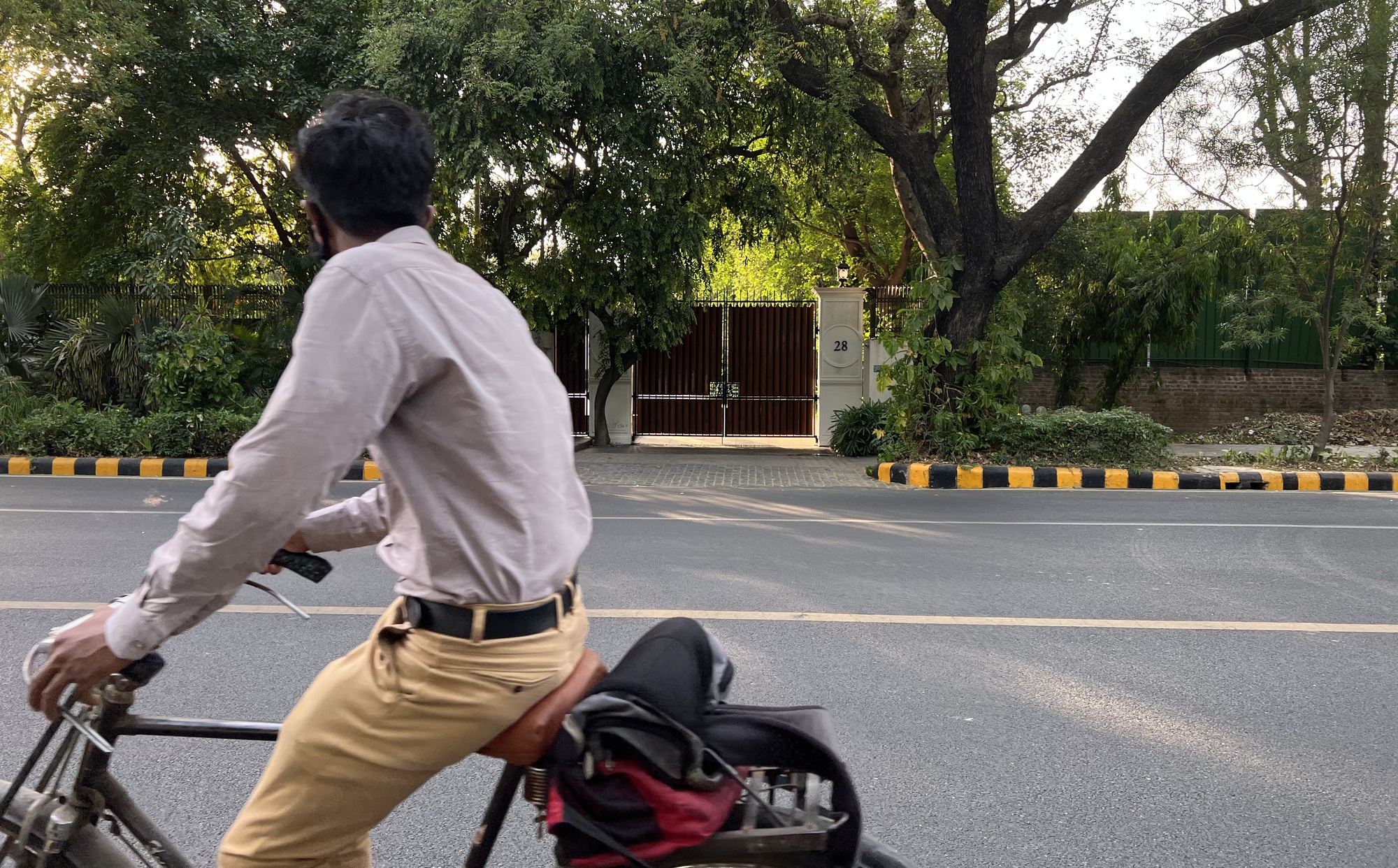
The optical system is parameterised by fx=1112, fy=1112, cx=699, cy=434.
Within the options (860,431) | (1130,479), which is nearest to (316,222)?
(1130,479)

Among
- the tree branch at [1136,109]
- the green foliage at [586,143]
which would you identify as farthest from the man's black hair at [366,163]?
the tree branch at [1136,109]

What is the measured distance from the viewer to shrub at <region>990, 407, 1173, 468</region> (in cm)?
1251

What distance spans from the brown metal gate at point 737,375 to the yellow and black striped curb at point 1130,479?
5.10 metres

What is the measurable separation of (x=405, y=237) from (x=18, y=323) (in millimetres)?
16132

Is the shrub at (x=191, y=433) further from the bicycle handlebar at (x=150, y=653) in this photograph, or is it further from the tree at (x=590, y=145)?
the bicycle handlebar at (x=150, y=653)

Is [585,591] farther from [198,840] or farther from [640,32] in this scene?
[640,32]

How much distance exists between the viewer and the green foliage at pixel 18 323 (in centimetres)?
1498

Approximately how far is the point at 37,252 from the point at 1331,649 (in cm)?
1984

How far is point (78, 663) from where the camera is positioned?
1.69 meters

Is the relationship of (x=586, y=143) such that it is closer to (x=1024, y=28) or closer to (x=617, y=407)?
(x=617, y=407)

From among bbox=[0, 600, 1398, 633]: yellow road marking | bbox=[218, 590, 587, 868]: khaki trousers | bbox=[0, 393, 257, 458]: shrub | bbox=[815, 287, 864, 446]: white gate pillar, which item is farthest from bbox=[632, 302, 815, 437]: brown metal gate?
bbox=[218, 590, 587, 868]: khaki trousers

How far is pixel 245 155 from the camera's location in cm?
1739

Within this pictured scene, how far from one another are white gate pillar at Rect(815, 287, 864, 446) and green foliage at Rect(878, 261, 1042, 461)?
9.59 ft

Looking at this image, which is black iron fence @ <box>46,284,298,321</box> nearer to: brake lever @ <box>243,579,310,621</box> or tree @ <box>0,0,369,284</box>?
tree @ <box>0,0,369,284</box>
